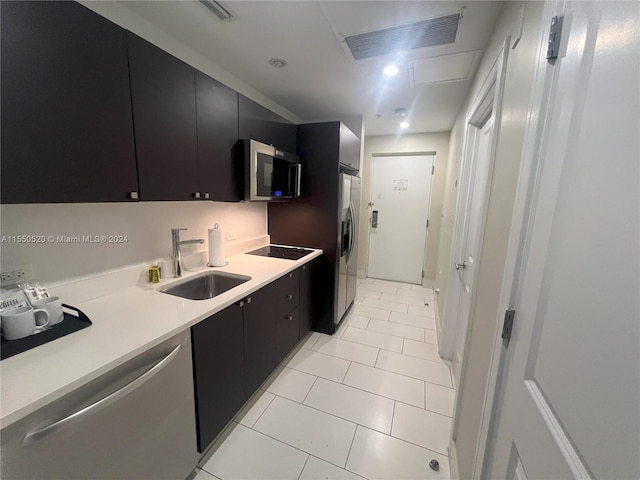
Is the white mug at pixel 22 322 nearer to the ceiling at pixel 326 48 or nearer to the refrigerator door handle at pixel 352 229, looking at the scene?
the ceiling at pixel 326 48

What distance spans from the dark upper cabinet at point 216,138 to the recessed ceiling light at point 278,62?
0.47 m

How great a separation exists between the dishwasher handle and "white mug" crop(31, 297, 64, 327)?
441 millimetres

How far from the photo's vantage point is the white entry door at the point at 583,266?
0.38m

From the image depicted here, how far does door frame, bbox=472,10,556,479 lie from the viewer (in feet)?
2.20

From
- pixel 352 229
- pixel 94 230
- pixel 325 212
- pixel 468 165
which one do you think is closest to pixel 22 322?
pixel 94 230

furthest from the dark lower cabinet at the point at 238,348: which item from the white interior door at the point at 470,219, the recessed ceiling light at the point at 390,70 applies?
the recessed ceiling light at the point at 390,70

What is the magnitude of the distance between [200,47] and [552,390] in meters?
2.48

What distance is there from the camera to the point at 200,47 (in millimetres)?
1748

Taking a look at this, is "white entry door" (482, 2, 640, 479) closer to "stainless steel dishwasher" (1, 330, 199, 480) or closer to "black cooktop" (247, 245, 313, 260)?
"stainless steel dishwasher" (1, 330, 199, 480)

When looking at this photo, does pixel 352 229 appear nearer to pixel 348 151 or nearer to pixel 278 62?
pixel 348 151

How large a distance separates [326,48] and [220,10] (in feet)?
2.25

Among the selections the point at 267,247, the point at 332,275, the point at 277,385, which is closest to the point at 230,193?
the point at 267,247

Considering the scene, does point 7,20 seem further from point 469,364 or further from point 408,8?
point 469,364

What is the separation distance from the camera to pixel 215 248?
6.23ft
